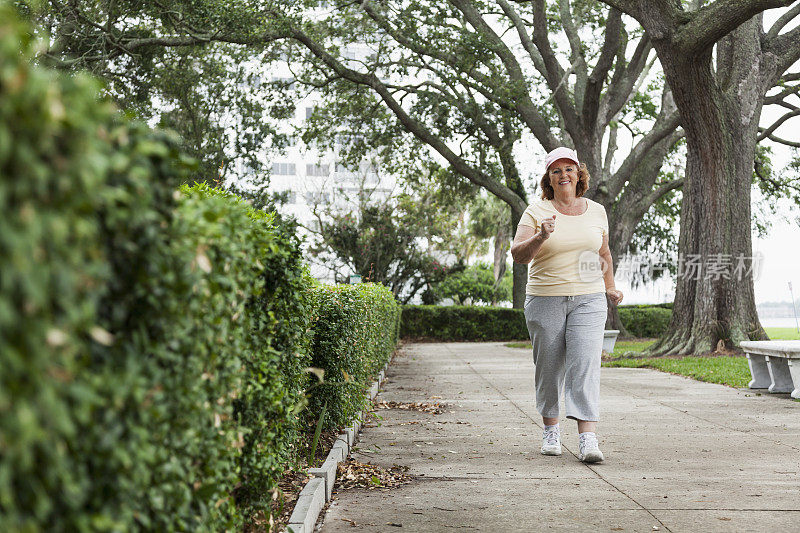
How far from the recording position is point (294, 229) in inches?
166

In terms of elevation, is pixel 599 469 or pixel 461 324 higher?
pixel 461 324

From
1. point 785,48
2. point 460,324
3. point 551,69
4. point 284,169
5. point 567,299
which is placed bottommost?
point 460,324

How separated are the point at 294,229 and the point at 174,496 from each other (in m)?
2.28

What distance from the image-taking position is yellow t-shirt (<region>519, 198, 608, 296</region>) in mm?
5832

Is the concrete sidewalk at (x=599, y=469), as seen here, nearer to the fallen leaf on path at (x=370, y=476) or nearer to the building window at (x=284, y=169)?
the fallen leaf on path at (x=370, y=476)

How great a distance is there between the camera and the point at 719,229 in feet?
48.4

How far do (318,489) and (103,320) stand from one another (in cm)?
300

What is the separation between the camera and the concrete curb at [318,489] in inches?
151

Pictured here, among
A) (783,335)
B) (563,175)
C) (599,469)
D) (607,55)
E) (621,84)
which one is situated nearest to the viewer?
(599,469)

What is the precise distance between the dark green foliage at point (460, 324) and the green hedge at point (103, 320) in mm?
25827

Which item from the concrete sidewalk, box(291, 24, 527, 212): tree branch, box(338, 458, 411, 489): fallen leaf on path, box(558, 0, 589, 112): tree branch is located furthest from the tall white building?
box(338, 458, 411, 489): fallen leaf on path

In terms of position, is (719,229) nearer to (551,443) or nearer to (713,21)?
(713,21)

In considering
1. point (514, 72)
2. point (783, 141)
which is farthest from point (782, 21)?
point (783, 141)

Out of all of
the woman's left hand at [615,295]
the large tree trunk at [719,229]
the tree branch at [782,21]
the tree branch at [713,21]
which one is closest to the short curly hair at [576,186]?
the woman's left hand at [615,295]
